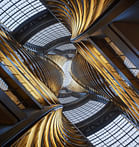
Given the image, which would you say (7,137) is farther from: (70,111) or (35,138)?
(70,111)

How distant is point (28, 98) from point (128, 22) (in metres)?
4.54

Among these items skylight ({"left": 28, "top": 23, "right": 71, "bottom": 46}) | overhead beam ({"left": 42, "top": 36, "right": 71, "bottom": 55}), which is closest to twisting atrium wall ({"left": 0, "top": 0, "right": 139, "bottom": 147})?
skylight ({"left": 28, "top": 23, "right": 71, "bottom": 46})

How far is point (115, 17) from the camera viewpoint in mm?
3881

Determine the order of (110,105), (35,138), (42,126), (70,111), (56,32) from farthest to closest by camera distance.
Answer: (70,111) → (56,32) → (110,105) → (42,126) → (35,138)

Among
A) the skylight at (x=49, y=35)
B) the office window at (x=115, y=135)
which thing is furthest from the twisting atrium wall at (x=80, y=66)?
the skylight at (x=49, y=35)

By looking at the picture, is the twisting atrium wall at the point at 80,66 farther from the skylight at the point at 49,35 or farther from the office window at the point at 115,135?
the skylight at the point at 49,35

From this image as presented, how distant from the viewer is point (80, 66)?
54.5ft

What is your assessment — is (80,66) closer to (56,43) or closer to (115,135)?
(56,43)

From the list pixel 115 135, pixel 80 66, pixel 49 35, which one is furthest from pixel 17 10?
pixel 115 135

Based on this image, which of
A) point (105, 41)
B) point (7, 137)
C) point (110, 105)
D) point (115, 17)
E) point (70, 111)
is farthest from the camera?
point (70, 111)

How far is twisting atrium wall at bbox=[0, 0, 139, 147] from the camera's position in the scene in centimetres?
387

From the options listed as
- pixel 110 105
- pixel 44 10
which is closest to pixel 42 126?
pixel 44 10

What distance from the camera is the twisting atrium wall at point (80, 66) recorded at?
12.7 ft

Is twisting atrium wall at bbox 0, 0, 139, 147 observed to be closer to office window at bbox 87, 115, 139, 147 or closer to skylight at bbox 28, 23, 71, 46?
office window at bbox 87, 115, 139, 147
